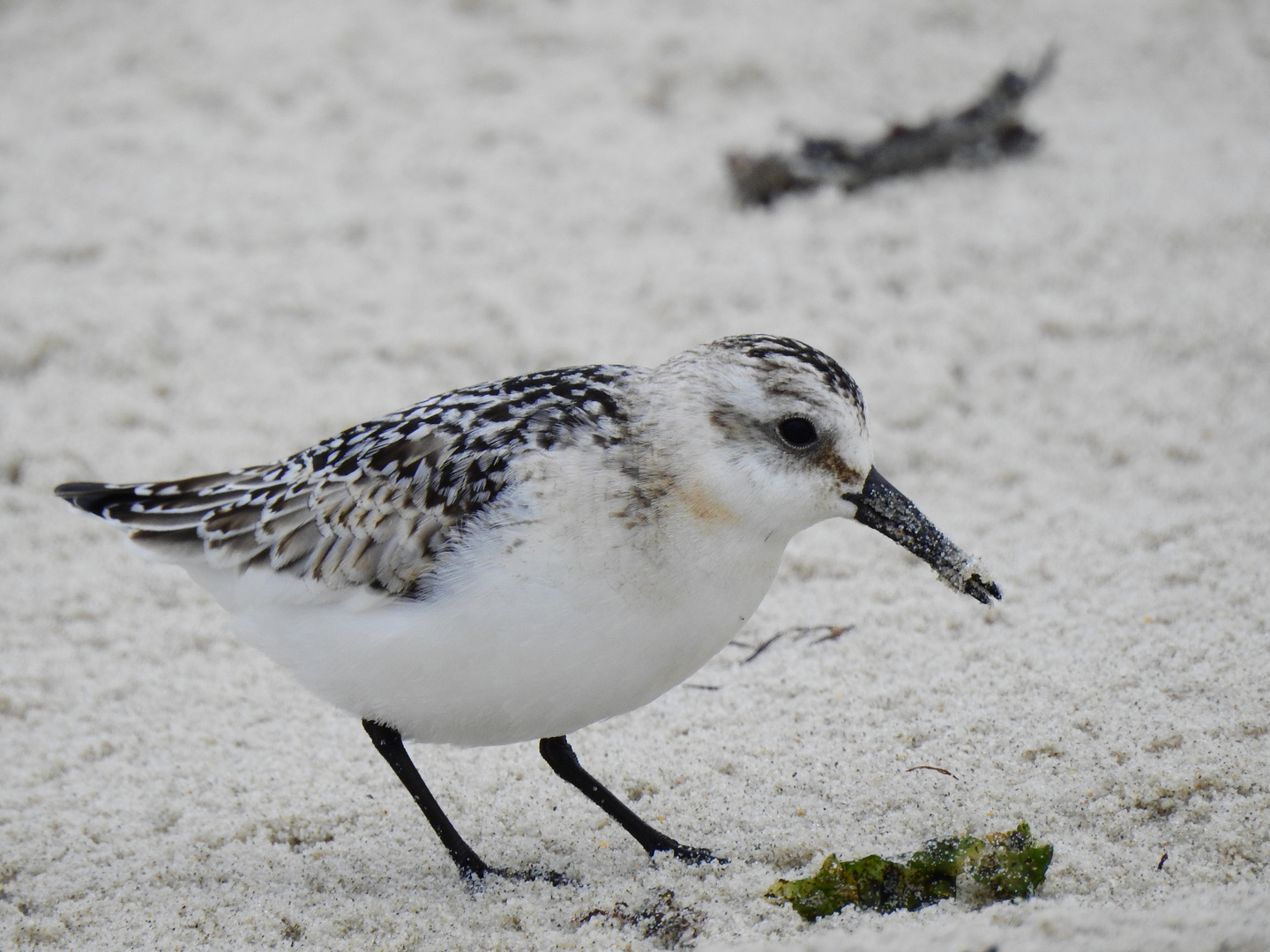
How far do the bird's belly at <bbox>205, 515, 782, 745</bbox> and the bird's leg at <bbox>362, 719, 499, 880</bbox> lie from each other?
15 cm

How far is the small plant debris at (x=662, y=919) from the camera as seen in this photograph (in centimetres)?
266

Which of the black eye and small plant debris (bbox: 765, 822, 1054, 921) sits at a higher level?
the black eye

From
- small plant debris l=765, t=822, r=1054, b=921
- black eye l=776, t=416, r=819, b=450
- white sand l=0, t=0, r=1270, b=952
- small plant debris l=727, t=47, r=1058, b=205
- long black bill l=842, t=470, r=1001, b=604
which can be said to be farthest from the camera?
small plant debris l=727, t=47, r=1058, b=205

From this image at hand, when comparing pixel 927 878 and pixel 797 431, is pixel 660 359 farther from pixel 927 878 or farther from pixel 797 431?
pixel 927 878

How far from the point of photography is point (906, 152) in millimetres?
6266

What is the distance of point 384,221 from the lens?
6.32 meters

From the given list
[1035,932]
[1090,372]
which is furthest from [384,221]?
[1035,932]

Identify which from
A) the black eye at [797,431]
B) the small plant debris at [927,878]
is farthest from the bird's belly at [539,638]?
the small plant debris at [927,878]

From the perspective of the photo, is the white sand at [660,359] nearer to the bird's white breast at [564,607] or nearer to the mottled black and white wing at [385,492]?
the bird's white breast at [564,607]

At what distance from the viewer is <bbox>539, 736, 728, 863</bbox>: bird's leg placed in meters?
2.97

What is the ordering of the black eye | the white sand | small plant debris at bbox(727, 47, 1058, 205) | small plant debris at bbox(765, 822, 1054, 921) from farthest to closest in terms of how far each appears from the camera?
small plant debris at bbox(727, 47, 1058, 205) < the white sand < the black eye < small plant debris at bbox(765, 822, 1054, 921)

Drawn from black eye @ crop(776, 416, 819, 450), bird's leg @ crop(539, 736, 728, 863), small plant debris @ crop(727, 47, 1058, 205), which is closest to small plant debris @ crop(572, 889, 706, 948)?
bird's leg @ crop(539, 736, 728, 863)

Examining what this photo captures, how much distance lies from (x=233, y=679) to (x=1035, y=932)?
260 cm

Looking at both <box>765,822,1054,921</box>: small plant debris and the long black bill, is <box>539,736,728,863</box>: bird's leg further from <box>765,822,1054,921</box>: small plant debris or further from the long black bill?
the long black bill
